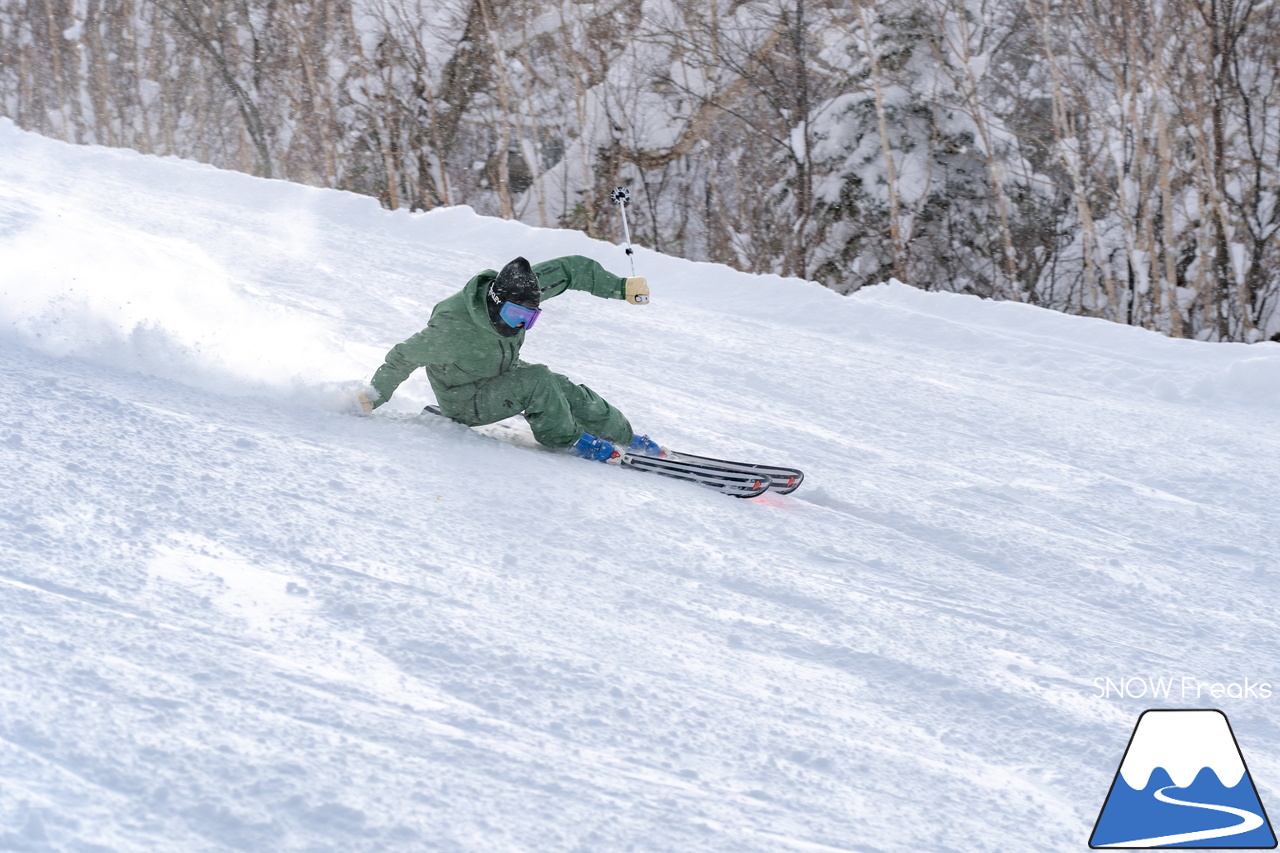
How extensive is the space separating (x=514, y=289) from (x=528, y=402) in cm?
56

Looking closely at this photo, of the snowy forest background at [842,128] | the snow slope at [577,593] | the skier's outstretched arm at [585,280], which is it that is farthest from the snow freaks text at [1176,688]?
the snowy forest background at [842,128]

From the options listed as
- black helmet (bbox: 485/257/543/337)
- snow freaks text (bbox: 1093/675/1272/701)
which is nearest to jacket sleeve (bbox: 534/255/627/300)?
black helmet (bbox: 485/257/543/337)

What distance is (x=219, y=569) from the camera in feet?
7.80

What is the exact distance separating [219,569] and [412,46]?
16444mm

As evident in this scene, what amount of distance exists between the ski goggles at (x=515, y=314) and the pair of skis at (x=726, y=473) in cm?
76

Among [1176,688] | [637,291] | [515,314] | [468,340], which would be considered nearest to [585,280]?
[637,291]

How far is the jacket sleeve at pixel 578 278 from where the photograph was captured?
384 centimetres

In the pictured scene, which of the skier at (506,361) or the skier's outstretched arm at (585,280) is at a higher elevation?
the skier's outstretched arm at (585,280)

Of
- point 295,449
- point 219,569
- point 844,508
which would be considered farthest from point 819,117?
point 219,569

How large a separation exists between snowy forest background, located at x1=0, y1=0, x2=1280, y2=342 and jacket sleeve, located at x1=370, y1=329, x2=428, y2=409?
9.42m

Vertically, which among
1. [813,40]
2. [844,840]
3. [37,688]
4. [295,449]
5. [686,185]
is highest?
[813,40]

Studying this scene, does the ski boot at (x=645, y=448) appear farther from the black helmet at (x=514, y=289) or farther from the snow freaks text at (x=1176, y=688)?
the snow freaks text at (x=1176, y=688)

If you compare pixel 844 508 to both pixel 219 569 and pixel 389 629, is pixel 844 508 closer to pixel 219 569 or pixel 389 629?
pixel 389 629

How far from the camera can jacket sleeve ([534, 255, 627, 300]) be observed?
3.84 meters
